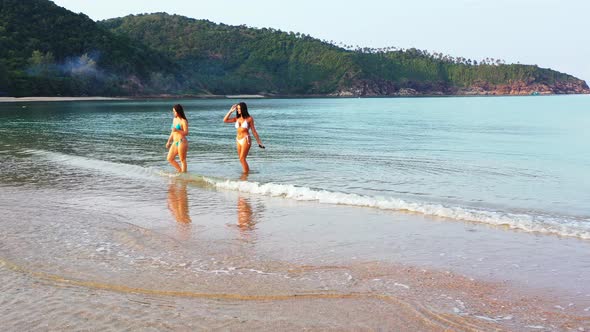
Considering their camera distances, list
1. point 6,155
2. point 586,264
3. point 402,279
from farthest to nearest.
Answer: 1. point 6,155
2. point 586,264
3. point 402,279

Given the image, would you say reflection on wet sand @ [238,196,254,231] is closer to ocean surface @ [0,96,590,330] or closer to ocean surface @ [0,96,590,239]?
ocean surface @ [0,96,590,330]

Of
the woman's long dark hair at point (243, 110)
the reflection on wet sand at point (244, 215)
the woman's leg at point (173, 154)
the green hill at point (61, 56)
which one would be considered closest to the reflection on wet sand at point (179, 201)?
the reflection on wet sand at point (244, 215)

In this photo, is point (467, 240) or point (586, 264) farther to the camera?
point (467, 240)

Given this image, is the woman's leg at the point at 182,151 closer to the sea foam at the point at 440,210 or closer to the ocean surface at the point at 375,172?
the ocean surface at the point at 375,172

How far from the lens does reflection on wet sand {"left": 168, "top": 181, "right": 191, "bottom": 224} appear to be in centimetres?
880

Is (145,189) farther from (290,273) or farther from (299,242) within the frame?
(290,273)

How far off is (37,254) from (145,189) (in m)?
5.33

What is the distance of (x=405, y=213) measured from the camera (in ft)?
30.3

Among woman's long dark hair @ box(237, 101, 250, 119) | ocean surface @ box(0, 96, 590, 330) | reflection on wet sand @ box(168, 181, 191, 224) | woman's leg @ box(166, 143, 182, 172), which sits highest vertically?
woman's long dark hair @ box(237, 101, 250, 119)

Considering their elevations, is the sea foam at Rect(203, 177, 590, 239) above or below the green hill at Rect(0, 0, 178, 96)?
below

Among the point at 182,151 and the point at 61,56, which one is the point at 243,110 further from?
the point at 61,56

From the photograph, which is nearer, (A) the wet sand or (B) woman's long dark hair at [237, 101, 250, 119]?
(A) the wet sand

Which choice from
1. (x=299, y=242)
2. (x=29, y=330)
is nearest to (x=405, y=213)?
(x=299, y=242)

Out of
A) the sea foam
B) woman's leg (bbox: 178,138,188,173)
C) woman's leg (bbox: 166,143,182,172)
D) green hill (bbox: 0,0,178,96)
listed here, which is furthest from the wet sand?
green hill (bbox: 0,0,178,96)
